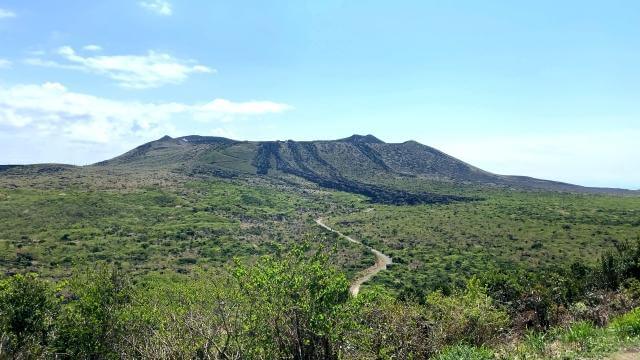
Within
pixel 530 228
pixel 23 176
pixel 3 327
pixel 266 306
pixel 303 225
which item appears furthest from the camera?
pixel 23 176

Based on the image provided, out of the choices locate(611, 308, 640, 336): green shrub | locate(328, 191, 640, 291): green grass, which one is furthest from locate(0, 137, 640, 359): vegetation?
locate(328, 191, 640, 291): green grass

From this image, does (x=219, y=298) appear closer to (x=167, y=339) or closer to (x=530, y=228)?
(x=167, y=339)

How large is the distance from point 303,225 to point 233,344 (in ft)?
403

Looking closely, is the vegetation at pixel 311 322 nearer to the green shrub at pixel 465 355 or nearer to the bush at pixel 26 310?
the green shrub at pixel 465 355

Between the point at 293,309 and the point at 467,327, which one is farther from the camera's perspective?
the point at 467,327

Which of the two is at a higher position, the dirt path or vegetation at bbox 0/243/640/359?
Result: vegetation at bbox 0/243/640/359

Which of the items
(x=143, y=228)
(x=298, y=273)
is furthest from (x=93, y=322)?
(x=143, y=228)

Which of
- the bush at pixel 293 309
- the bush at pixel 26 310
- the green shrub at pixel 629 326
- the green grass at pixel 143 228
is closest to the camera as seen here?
the green shrub at pixel 629 326

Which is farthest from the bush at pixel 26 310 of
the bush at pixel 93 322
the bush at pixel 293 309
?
the bush at pixel 293 309

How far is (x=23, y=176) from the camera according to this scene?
18562 cm

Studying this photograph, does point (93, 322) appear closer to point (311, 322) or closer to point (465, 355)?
point (311, 322)

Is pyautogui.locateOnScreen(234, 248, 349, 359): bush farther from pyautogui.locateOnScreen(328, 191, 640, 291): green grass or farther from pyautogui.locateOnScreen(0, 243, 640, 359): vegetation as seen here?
pyautogui.locateOnScreen(328, 191, 640, 291): green grass

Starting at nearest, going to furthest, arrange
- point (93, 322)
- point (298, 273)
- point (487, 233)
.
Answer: point (298, 273)
point (93, 322)
point (487, 233)

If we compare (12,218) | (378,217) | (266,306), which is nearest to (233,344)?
(266,306)
